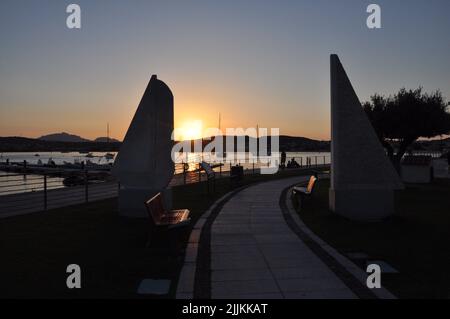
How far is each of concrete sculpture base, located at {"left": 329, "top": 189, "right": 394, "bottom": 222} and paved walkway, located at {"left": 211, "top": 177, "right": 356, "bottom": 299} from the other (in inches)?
67.1

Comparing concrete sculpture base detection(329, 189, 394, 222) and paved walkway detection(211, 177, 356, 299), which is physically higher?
concrete sculpture base detection(329, 189, 394, 222)

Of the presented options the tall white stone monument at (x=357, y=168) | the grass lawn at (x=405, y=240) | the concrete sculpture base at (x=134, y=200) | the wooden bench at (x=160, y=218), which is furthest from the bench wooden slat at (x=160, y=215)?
the tall white stone monument at (x=357, y=168)

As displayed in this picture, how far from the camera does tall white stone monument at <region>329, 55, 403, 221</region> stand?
33.2 feet

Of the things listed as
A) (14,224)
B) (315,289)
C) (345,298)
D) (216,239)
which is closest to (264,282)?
(315,289)

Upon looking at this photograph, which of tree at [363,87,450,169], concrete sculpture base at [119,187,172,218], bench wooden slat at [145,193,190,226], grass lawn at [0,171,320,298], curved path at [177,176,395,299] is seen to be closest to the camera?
curved path at [177,176,395,299]

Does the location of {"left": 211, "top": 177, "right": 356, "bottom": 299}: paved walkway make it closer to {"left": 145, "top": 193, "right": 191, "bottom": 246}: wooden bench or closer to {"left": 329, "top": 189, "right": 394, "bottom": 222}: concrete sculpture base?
{"left": 145, "top": 193, "right": 191, "bottom": 246}: wooden bench

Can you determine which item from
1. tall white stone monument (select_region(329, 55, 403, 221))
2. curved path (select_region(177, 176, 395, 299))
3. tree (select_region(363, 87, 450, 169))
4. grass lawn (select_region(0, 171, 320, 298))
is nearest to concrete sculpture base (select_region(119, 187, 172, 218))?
grass lawn (select_region(0, 171, 320, 298))

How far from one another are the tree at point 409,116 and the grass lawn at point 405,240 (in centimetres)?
675

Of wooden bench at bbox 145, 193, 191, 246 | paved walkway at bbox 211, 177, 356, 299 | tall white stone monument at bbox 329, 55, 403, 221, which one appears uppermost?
tall white stone monument at bbox 329, 55, 403, 221

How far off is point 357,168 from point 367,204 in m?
0.91

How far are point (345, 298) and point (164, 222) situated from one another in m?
3.83

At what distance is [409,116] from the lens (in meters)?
18.8
